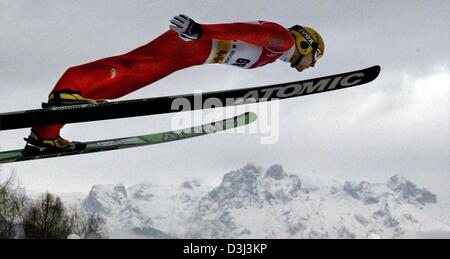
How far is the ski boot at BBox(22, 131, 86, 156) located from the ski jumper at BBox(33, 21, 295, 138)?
0.31ft

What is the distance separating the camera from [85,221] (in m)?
64.1

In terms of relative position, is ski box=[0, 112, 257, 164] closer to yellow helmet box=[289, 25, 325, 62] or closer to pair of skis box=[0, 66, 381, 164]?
pair of skis box=[0, 66, 381, 164]

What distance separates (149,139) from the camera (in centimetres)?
915

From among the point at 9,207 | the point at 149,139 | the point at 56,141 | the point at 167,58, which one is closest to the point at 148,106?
the point at 167,58

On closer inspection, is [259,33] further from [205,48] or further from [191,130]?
[191,130]

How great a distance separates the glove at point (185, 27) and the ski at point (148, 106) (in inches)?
25.9

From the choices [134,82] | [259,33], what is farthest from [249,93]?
[134,82]

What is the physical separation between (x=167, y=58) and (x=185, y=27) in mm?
689

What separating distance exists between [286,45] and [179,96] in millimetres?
1746

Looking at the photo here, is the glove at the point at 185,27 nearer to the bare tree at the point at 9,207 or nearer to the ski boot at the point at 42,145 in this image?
the ski boot at the point at 42,145

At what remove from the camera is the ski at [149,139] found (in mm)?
7775

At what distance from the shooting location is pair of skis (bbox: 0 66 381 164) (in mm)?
6375

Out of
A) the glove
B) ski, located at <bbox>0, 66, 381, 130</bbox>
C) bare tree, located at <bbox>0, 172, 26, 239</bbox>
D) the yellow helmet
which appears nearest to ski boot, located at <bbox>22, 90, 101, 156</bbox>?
ski, located at <bbox>0, 66, 381, 130</bbox>

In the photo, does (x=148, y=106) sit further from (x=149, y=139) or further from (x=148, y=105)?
(x=149, y=139)
